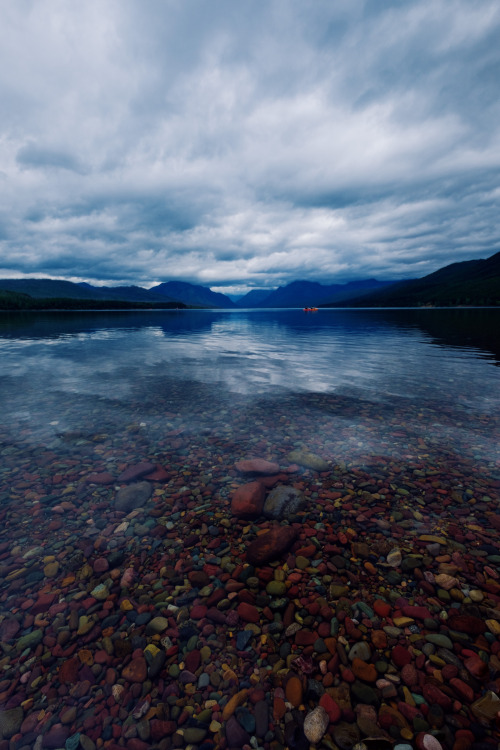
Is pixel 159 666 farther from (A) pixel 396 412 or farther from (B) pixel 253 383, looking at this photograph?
(B) pixel 253 383

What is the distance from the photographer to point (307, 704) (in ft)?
14.1

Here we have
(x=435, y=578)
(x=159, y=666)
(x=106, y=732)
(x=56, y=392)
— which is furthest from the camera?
(x=56, y=392)

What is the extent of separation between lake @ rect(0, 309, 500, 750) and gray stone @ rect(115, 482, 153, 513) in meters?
0.06

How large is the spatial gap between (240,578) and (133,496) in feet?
13.4

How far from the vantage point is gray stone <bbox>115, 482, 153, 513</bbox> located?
28.2ft

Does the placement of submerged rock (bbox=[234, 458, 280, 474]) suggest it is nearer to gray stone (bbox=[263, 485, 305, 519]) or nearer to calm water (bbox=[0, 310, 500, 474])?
calm water (bbox=[0, 310, 500, 474])

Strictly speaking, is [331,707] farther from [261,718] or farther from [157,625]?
[157,625]

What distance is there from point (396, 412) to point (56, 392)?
65.5 ft

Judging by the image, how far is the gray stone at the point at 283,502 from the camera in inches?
324

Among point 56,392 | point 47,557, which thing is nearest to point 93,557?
point 47,557

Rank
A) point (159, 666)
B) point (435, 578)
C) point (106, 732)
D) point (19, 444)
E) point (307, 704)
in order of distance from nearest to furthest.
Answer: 1. point (106, 732)
2. point (307, 704)
3. point (159, 666)
4. point (435, 578)
5. point (19, 444)

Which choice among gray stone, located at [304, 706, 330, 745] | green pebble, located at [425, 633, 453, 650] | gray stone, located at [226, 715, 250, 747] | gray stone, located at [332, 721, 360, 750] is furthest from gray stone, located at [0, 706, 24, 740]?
green pebble, located at [425, 633, 453, 650]

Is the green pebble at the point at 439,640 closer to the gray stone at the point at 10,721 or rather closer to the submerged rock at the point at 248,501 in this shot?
the submerged rock at the point at 248,501

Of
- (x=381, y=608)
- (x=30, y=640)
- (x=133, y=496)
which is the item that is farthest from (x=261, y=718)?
(x=133, y=496)
